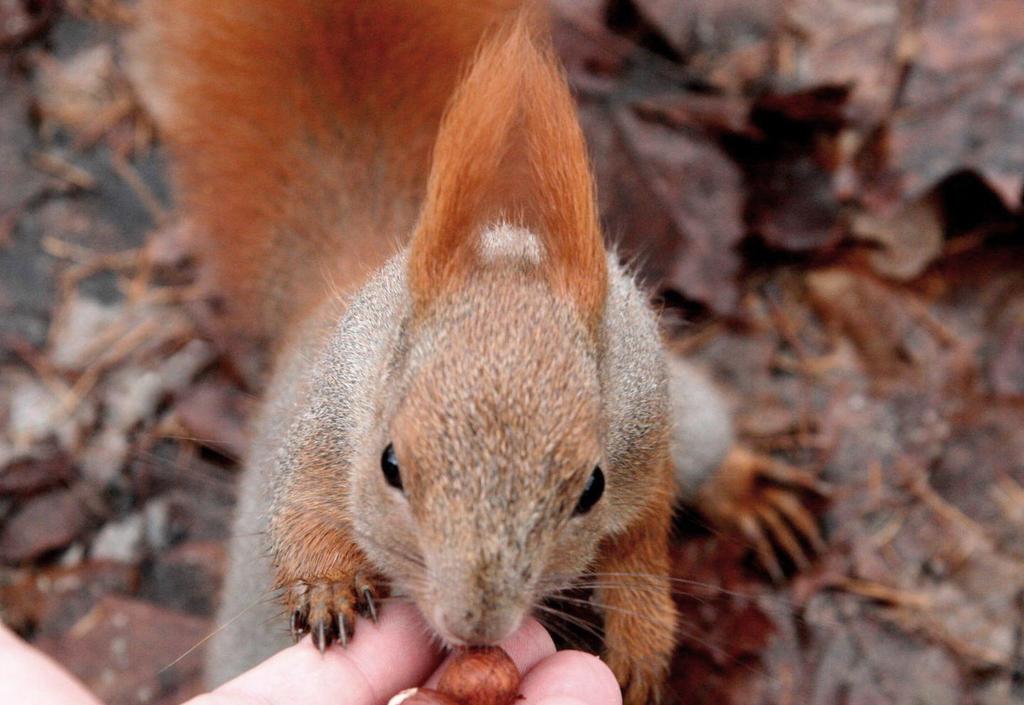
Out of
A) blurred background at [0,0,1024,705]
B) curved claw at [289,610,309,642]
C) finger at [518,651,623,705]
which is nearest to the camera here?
finger at [518,651,623,705]

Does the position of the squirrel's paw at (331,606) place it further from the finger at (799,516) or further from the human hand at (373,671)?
the finger at (799,516)

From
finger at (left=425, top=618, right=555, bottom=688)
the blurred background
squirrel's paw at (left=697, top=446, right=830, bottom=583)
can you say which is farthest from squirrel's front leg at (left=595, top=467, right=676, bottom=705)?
squirrel's paw at (left=697, top=446, right=830, bottom=583)

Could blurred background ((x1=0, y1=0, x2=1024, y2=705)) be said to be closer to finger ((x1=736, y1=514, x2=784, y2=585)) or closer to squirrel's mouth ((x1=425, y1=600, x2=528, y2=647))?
finger ((x1=736, y1=514, x2=784, y2=585))

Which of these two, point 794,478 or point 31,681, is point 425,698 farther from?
point 794,478

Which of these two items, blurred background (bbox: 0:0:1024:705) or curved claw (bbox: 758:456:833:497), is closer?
blurred background (bbox: 0:0:1024:705)

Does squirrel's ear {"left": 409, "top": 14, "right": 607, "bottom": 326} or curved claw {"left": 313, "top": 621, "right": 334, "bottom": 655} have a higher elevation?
squirrel's ear {"left": 409, "top": 14, "right": 607, "bottom": 326}

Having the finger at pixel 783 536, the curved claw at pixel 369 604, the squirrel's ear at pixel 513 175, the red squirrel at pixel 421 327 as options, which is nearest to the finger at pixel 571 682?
the red squirrel at pixel 421 327

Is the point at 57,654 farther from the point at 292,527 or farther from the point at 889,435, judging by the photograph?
the point at 889,435

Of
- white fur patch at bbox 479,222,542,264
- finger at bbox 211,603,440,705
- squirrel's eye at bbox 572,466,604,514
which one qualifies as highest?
white fur patch at bbox 479,222,542,264

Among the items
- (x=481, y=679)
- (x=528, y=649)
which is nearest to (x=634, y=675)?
(x=528, y=649)
